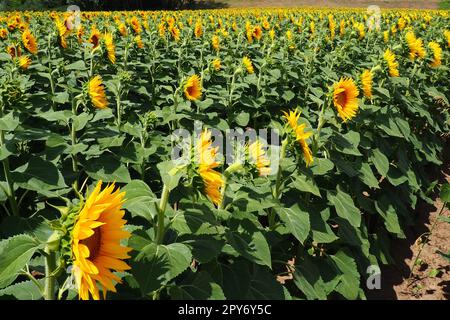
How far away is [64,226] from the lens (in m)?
1.28

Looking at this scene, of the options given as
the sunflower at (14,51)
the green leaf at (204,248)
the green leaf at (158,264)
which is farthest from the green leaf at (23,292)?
the sunflower at (14,51)

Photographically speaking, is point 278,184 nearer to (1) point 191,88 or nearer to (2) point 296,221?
(2) point 296,221

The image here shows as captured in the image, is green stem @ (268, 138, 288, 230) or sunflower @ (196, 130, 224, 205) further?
green stem @ (268, 138, 288, 230)

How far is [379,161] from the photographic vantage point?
407cm

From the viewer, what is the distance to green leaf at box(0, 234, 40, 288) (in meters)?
1.45

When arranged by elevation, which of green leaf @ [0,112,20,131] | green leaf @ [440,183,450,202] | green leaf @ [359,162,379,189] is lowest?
green leaf @ [440,183,450,202]

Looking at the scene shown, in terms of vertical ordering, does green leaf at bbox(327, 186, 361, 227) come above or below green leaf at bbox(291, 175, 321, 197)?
below

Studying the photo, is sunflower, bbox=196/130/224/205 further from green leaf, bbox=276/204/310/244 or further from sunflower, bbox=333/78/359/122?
sunflower, bbox=333/78/359/122

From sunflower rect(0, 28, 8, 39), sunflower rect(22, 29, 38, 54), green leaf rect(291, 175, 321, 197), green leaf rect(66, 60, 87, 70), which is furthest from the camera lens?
sunflower rect(0, 28, 8, 39)

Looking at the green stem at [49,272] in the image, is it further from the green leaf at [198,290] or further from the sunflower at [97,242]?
the green leaf at [198,290]

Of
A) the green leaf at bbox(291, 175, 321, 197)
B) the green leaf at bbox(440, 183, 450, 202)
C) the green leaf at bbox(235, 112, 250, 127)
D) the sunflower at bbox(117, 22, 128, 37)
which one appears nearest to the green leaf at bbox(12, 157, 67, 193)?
the green leaf at bbox(291, 175, 321, 197)

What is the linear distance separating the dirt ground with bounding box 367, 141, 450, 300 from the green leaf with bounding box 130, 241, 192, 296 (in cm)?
290

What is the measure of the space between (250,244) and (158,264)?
0.60 meters
